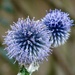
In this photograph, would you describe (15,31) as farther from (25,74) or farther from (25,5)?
(25,5)

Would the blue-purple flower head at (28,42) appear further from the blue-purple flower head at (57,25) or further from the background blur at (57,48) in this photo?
the background blur at (57,48)

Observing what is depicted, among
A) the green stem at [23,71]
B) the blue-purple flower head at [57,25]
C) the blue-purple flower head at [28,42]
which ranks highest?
the blue-purple flower head at [57,25]

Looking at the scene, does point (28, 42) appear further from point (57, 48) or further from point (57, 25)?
point (57, 48)

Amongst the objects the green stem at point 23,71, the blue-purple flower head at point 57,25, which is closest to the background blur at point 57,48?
the blue-purple flower head at point 57,25

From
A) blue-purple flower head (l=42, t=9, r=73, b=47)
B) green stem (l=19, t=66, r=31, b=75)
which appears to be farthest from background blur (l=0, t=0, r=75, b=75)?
green stem (l=19, t=66, r=31, b=75)

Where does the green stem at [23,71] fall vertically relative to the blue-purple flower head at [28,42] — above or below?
below

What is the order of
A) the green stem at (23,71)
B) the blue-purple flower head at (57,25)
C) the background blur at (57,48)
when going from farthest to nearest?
the background blur at (57,48) < the blue-purple flower head at (57,25) < the green stem at (23,71)

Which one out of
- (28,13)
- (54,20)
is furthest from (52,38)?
(28,13)
